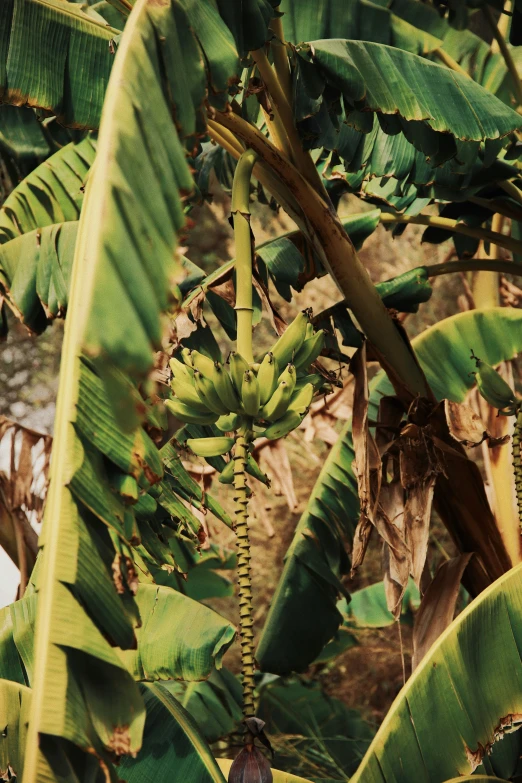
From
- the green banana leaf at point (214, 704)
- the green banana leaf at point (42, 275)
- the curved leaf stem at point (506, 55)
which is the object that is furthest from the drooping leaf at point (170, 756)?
the curved leaf stem at point (506, 55)

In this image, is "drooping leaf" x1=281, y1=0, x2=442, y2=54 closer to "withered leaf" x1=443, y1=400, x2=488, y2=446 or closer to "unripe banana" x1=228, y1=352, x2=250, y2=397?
"withered leaf" x1=443, y1=400, x2=488, y2=446

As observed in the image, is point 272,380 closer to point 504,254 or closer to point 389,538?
point 389,538

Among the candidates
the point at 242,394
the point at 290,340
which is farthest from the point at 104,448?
the point at 290,340

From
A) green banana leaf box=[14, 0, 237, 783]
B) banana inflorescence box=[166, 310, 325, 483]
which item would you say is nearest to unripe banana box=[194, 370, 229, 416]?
banana inflorescence box=[166, 310, 325, 483]

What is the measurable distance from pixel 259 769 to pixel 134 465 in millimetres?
329

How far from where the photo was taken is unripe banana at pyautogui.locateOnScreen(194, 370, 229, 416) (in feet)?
3.26

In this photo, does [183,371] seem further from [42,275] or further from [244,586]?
[42,275]

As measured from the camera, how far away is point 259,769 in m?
0.77

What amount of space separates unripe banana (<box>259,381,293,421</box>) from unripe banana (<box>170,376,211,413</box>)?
12cm

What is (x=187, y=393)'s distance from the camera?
42.3 inches

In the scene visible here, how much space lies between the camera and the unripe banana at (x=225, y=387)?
3.16 ft

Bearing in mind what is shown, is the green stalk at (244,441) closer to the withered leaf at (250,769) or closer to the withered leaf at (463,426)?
the withered leaf at (250,769)

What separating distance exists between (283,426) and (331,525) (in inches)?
41.9

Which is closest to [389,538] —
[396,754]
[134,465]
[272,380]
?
[396,754]
